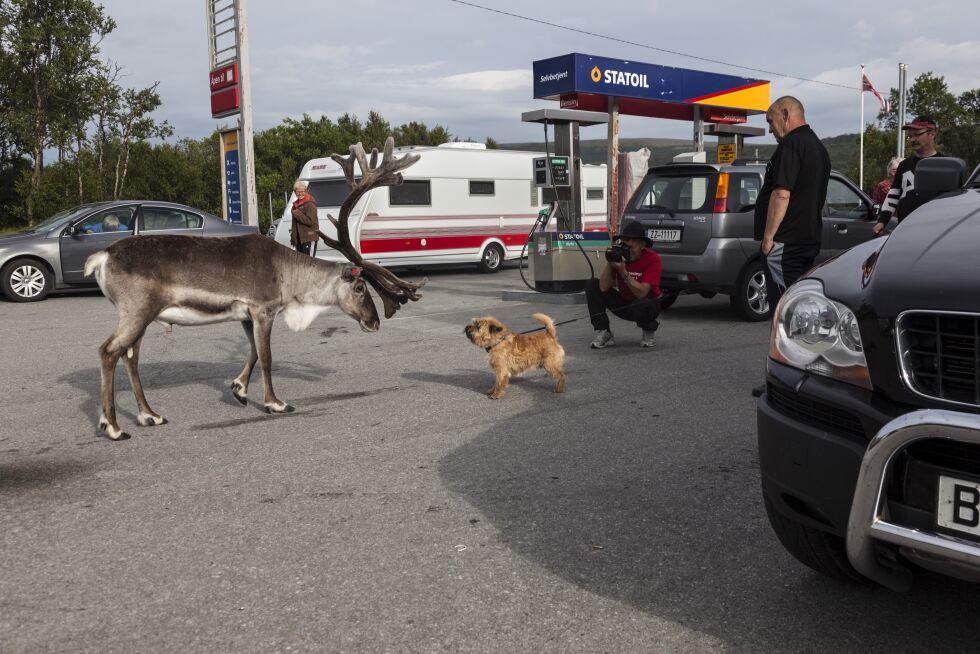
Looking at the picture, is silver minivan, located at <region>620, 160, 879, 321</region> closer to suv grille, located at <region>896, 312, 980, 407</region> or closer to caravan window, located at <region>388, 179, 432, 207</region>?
suv grille, located at <region>896, 312, 980, 407</region>

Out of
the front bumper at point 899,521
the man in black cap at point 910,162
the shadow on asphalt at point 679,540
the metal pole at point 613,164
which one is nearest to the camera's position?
the front bumper at point 899,521

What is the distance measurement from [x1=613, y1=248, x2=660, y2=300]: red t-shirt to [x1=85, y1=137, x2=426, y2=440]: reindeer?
284cm

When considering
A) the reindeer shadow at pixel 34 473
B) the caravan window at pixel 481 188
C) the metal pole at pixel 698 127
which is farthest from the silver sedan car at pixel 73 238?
the metal pole at pixel 698 127

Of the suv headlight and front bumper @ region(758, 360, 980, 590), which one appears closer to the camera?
front bumper @ region(758, 360, 980, 590)

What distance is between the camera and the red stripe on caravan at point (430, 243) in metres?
18.6

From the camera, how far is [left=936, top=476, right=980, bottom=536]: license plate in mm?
2275

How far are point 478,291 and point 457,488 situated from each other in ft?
38.2

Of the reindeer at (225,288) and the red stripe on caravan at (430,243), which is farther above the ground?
the red stripe on caravan at (430,243)

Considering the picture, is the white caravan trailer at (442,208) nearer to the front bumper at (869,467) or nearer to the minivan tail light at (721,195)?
the minivan tail light at (721,195)

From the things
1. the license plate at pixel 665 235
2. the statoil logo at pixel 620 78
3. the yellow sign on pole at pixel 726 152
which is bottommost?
the license plate at pixel 665 235

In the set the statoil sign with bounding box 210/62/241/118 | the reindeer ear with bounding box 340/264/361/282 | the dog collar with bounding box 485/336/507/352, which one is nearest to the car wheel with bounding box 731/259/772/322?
the dog collar with bounding box 485/336/507/352

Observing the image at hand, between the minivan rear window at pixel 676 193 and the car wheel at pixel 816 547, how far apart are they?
8.16 meters

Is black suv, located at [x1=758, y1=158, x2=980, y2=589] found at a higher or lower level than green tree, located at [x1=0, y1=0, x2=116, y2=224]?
lower

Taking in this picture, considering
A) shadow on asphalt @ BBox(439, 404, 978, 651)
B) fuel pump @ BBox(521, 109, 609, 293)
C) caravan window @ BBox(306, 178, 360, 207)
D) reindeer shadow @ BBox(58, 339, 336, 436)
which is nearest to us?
shadow on asphalt @ BBox(439, 404, 978, 651)
